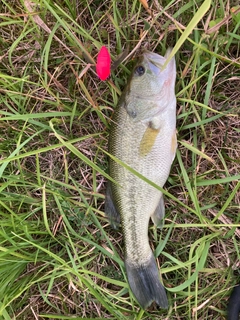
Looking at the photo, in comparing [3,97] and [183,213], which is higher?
[3,97]

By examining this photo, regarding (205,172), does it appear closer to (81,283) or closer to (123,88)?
(123,88)

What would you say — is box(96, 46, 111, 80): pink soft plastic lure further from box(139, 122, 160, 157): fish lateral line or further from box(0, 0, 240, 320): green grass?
box(139, 122, 160, 157): fish lateral line

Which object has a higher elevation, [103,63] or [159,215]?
[103,63]

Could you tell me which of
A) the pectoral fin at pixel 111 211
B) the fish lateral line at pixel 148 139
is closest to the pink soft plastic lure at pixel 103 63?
the fish lateral line at pixel 148 139

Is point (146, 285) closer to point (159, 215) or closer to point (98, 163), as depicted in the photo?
point (159, 215)

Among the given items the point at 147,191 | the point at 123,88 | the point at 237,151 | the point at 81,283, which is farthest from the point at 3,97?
the point at 237,151

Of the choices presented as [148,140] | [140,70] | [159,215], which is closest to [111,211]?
[159,215]

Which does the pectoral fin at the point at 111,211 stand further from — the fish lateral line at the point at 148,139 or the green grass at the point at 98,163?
the fish lateral line at the point at 148,139
